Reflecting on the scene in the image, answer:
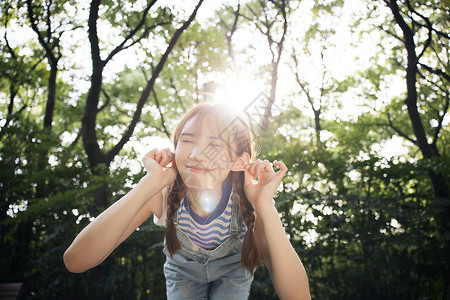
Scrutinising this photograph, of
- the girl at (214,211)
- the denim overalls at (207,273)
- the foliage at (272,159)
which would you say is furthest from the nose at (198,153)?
the foliage at (272,159)

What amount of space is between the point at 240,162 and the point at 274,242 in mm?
449

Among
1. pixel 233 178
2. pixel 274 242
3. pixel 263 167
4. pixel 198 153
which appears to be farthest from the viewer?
pixel 233 178

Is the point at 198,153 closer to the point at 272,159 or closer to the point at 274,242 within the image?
the point at 274,242

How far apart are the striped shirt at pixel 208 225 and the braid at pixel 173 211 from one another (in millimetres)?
31

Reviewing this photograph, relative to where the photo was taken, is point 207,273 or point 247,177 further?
point 247,177

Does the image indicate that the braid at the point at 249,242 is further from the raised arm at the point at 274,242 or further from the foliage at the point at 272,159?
the foliage at the point at 272,159

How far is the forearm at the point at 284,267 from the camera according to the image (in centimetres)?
132

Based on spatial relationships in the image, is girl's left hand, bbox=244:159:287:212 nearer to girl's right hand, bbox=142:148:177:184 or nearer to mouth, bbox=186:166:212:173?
mouth, bbox=186:166:212:173

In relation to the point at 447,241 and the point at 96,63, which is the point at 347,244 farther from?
the point at 96,63

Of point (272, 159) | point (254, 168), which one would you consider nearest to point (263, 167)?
point (254, 168)

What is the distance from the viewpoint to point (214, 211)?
1.60 meters

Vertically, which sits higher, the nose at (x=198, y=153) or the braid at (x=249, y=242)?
the nose at (x=198, y=153)

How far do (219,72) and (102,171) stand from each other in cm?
561

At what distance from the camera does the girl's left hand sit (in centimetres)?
147
